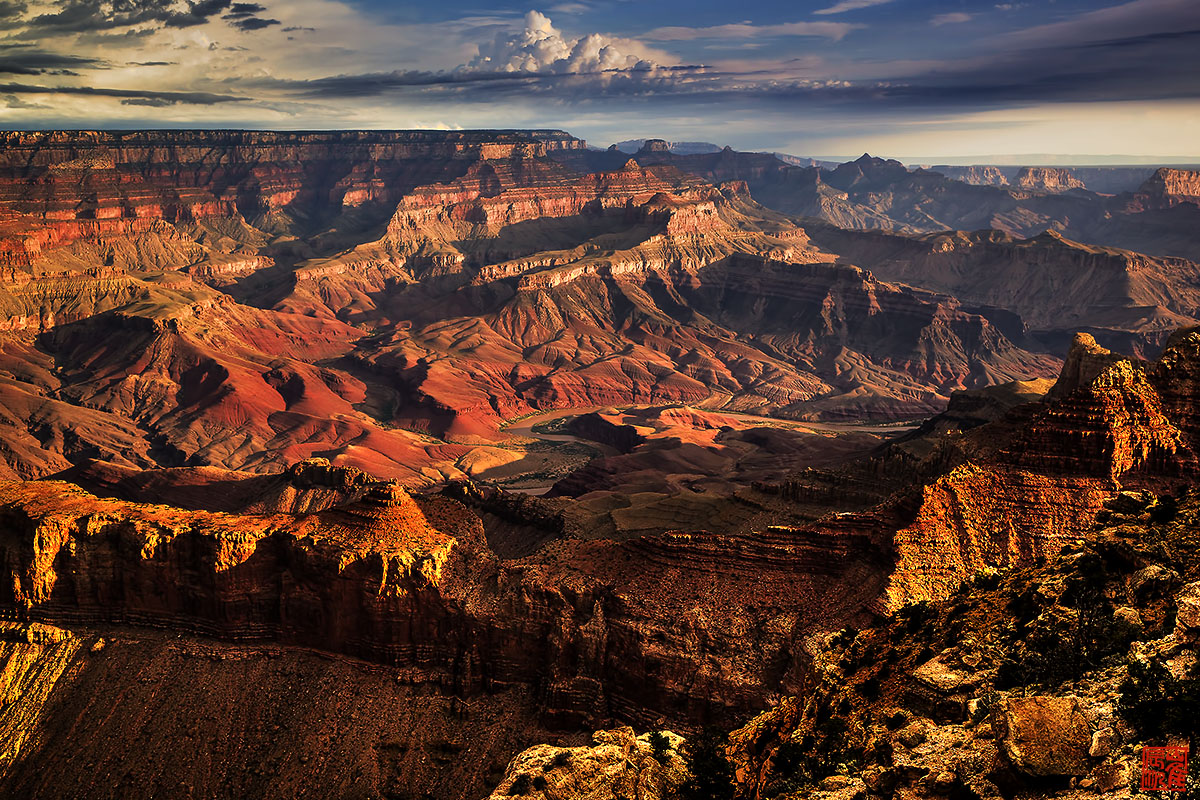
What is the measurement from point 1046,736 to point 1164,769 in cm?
263

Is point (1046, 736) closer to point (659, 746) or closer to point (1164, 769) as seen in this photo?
point (1164, 769)

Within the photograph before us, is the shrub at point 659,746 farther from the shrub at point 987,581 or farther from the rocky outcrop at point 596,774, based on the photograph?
the shrub at point 987,581

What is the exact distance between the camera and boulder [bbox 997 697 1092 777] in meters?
19.5

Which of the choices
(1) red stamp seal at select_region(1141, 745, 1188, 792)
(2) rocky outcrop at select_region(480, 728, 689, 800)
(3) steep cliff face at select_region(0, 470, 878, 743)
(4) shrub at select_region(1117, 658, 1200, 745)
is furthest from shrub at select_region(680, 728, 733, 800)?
(3) steep cliff face at select_region(0, 470, 878, 743)

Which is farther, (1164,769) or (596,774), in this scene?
(596,774)

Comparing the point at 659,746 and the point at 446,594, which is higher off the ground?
the point at 659,746

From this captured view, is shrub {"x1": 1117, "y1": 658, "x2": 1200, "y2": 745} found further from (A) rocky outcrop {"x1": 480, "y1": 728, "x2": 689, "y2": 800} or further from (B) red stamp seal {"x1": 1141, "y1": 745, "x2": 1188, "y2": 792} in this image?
(A) rocky outcrop {"x1": 480, "y1": 728, "x2": 689, "y2": 800}

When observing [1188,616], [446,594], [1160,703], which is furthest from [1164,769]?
[446,594]

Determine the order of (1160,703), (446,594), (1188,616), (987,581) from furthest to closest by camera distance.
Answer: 1. (446,594)
2. (987,581)
3. (1188,616)
4. (1160,703)

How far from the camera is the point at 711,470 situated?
146m

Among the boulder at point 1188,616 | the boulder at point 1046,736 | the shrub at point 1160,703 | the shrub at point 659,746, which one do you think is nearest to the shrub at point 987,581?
the boulder at point 1188,616

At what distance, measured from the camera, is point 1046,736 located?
20203 millimetres

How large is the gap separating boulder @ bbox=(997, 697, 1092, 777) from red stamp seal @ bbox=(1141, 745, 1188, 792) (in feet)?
4.94

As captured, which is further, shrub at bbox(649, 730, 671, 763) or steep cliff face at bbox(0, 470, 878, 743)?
steep cliff face at bbox(0, 470, 878, 743)
